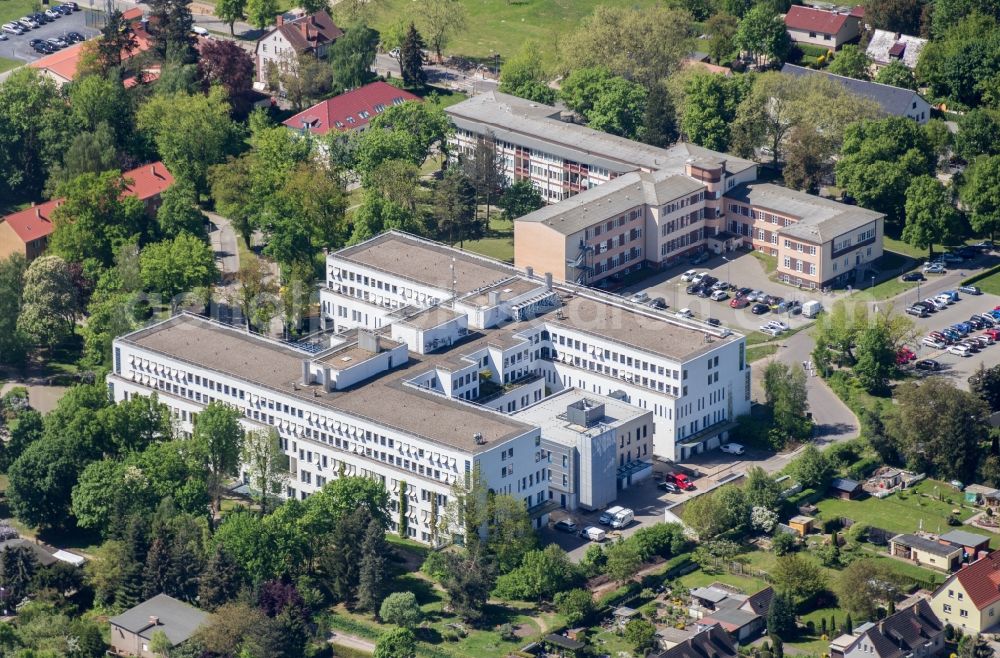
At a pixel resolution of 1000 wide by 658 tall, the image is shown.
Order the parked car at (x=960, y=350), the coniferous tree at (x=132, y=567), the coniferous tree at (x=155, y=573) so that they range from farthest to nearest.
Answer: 1. the parked car at (x=960, y=350)
2. the coniferous tree at (x=132, y=567)
3. the coniferous tree at (x=155, y=573)

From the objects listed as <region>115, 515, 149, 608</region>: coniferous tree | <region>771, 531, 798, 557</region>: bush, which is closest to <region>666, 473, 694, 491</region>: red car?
<region>771, 531, 798, 557</region>: bush

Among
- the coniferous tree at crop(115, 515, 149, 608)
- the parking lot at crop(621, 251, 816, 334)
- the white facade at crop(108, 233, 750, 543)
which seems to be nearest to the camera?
the coniferous tree at crop(115, 515, 149, 608)

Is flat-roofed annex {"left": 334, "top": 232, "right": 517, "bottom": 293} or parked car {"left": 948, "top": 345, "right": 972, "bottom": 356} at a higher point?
flat-roofed annex {"left": 334, "top": 232, "right": 517, "bottom": 293}

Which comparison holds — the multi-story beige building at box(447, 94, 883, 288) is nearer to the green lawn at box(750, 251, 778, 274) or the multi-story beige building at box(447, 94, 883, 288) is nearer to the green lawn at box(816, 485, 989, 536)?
the green lawn at box(750, 251, 778, 274)

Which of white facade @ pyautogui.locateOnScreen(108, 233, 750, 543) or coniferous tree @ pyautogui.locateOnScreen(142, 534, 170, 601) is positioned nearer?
coniferous tree @ pyautogui.locateOnScreen(142, 534, 170, 601)

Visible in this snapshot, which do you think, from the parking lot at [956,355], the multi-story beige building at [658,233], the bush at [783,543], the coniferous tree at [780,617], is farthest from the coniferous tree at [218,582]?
the parking lot at [956,355]

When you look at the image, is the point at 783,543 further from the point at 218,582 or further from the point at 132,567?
the point at 132,567

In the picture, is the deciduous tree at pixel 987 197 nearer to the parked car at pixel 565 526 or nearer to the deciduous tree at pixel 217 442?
the parked car at pixel 565 526

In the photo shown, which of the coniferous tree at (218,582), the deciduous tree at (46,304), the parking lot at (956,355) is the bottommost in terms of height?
the parking lot at (956,355)
